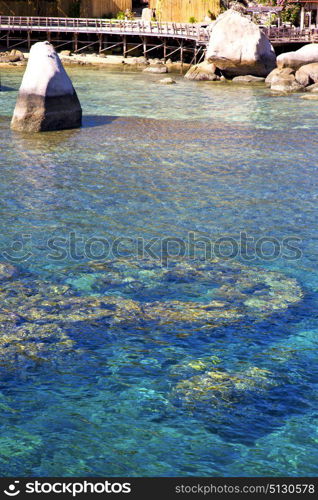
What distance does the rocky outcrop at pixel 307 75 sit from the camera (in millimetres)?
36469

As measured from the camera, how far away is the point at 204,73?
135 feet

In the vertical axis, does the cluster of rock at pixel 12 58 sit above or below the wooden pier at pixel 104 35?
below

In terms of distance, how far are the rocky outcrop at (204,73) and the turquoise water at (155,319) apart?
2025cm

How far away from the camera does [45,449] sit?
790cm

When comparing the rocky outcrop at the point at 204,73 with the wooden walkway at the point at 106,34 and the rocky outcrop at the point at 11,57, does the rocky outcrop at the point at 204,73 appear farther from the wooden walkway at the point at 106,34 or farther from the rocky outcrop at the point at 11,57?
the rocky outcrop at the point at 11,57

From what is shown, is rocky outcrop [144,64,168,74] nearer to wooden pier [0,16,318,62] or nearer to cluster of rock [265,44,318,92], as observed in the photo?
wooden pier [0,16,318,62]

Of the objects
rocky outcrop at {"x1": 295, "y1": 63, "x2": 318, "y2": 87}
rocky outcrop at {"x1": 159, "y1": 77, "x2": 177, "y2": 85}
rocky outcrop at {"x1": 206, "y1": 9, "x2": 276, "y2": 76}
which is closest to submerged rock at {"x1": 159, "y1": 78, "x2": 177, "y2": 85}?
rocky outcrop at {"x1": 159, "y1": 77, "x2": 177, "y2": 85}

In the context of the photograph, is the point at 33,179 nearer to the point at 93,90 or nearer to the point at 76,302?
the point at 76,302

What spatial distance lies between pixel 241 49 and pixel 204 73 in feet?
A: 8.13

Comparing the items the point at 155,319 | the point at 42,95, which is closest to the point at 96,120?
the point at 42,95

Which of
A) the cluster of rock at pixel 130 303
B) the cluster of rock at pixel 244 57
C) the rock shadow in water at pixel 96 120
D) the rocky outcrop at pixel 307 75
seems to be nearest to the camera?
the cluster of rock at pixel 130 303

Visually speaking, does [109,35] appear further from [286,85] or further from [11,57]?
[286,85]

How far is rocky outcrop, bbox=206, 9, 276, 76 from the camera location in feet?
131

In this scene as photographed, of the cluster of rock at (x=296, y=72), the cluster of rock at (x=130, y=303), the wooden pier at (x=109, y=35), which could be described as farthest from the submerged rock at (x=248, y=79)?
the cluster of rock at (x=130, y=303)
